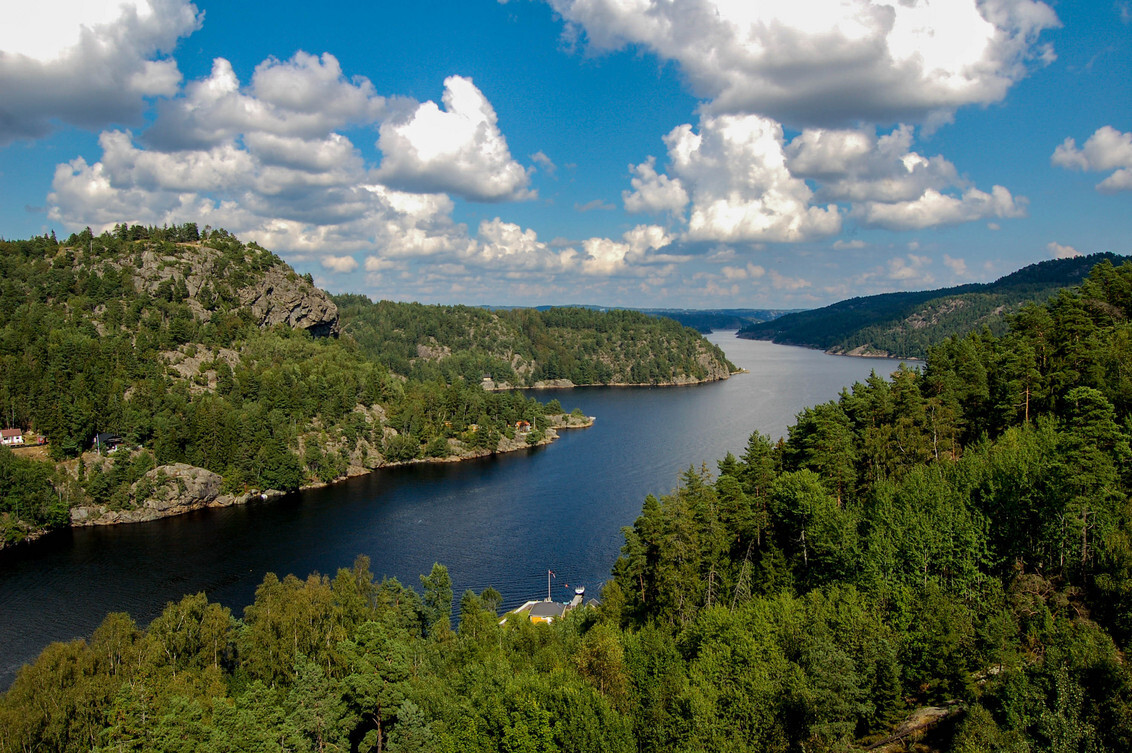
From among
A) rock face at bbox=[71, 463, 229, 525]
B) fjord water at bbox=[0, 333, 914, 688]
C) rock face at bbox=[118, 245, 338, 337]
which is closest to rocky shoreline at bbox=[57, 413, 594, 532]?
rock face at bbox=[71, 463, 229, 525]

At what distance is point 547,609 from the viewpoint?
4072 centimetres

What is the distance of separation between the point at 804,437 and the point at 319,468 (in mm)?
59728

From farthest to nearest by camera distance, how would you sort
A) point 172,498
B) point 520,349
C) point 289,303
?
point 520,349, point 289,303, point 172,498

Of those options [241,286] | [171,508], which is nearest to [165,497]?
[171,508]

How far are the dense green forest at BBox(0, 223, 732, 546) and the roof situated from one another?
143 feet

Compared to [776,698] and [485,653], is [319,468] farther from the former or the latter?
[776,698]

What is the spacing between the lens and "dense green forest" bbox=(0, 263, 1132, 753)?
1881 centimetres

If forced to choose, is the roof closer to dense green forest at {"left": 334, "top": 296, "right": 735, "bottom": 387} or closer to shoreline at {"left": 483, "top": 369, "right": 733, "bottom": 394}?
dense green forest at {"left": 334, "top": 296, "right": 735, "bottom": 387}

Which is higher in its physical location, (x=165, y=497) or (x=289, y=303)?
(x=289, y=303)

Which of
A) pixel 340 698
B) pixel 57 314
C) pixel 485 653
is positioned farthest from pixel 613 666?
pixel 57 314

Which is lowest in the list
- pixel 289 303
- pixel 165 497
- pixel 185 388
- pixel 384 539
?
pixel 384 539

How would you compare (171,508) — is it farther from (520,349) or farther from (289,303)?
(520,349)

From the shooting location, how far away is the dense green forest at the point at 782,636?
18812 mm

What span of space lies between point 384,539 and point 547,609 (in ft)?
70.0
